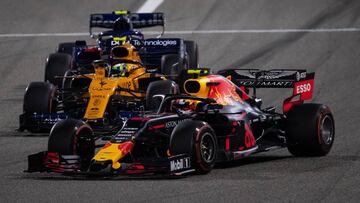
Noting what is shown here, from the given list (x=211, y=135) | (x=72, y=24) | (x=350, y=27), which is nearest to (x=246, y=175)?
(x=211, y=135)

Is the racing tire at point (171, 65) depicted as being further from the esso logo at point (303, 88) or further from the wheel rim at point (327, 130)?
the wheel rim at point (327, 130)

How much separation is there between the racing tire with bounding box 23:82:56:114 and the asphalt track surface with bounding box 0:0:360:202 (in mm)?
609

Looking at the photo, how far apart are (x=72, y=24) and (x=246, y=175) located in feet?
62.0

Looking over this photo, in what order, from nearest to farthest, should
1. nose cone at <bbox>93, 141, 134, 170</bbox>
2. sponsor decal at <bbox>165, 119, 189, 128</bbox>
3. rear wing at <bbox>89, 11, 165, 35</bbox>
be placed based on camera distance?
nose cone at <bbox>93, 141, 134, 170</bbox> → sponsor decal at <bbox>165, 119, 189, 128</bbox> → rear wing at <bbox>89, 11, 165, 35</bbox>

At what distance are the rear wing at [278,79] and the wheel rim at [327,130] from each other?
3.17ft

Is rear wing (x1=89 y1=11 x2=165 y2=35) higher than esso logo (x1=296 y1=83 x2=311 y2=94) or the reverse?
higher

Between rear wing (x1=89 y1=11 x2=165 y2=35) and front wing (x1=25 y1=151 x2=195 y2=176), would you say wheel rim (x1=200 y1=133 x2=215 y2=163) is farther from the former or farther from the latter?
rear wing (x1=89 y1=11 x2=165 y2=35)

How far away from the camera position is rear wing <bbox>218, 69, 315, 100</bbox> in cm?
1817

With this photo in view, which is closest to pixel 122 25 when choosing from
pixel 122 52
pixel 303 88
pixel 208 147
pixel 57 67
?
pixel 57 67

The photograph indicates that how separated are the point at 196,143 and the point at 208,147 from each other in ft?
1.46

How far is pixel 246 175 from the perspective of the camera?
15.3 meters

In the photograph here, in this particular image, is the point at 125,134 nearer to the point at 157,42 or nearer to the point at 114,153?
the point at 114,153

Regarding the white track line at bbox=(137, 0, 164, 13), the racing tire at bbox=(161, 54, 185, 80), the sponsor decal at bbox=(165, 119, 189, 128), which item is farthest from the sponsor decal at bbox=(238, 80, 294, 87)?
the white track line at bbox=(137, 0, 164, 13)

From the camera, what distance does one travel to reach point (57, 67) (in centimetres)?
2423
